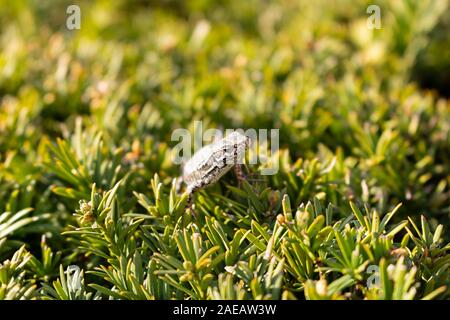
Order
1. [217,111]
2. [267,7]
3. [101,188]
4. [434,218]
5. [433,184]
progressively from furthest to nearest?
[267,7] < [217,111] < [433,184] < [434,218] < [101,188]

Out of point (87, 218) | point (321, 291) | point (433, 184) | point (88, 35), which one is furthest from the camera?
point (88, 35)

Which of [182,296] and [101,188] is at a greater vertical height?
[101,188]

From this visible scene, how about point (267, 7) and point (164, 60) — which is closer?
point (164, 60)

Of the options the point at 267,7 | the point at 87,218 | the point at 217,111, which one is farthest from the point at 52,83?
the point at 267,7

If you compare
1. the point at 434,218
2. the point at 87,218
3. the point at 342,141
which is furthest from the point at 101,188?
the point at 434,218

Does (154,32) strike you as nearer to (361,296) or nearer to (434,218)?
(434,218)

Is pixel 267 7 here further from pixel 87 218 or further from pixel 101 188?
pixel 87 218
